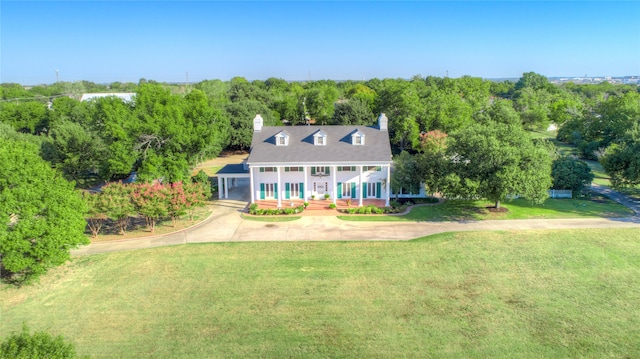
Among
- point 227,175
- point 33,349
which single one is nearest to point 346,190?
point 227,175

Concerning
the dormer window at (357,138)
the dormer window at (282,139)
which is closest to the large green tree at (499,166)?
the dormer window at (357,138)

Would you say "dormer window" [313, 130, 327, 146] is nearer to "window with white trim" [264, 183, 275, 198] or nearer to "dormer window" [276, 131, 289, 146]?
"dormer window" [276, 131, 289, 146]

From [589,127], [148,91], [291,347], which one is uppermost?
[148,91]

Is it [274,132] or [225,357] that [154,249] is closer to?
[225,357]

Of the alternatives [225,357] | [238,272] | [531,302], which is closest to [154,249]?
[238,272]

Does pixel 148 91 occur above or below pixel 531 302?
above

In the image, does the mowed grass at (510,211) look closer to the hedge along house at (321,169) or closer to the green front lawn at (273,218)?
the hedge along house at (321,169)

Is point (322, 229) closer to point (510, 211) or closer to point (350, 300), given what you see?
point (350, 300)
